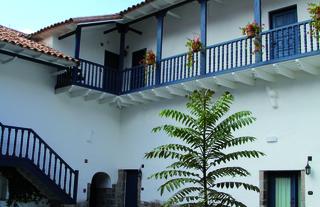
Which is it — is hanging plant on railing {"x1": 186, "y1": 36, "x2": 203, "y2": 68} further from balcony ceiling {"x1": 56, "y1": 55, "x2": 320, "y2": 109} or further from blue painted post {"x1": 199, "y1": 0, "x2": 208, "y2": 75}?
balcony ceiling {"x1": 56, "y1": 55, "x2": 320, "y2": 109}

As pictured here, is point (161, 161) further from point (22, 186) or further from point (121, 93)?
point (22, 186)

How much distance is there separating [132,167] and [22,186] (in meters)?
3.96

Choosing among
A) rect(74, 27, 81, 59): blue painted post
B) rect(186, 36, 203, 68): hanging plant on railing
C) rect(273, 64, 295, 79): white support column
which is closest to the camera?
rect(273, 64, 295, 79): white support column

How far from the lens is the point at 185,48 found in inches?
629

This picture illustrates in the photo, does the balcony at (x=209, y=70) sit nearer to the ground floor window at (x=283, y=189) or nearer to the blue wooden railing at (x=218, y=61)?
the blue wooden railing at (x=218, y=61)

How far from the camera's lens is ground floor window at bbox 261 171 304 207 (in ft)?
38.4

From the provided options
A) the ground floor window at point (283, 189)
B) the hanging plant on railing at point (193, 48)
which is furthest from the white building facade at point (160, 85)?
the hanging plant on railing at point (193, 48)

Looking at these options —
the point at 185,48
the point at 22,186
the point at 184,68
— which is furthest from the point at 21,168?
the point at 185,48

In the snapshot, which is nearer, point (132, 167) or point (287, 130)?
point (287, 130)

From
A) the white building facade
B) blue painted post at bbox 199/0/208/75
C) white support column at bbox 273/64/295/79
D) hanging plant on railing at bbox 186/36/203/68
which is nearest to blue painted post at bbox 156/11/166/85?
the white building facade

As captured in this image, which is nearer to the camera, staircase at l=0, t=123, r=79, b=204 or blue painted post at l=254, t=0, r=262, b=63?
blue painted post at l=254, t=0, r=262, b=63

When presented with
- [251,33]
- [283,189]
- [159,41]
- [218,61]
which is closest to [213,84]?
[218,61]

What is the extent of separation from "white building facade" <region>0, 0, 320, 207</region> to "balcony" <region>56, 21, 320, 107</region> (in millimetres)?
Result: 36

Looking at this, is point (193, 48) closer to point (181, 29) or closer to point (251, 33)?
point (251, 33)
